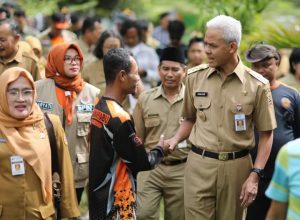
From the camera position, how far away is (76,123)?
7.33 m

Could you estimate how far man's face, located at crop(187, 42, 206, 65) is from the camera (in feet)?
34.9

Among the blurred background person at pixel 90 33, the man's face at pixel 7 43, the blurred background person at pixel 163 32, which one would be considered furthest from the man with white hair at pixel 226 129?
the blurred background person at pixel 163 32

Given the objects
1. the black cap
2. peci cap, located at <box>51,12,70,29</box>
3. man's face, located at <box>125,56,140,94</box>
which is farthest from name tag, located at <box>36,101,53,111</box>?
peci cap, located at <box>51,12,70,29</box>

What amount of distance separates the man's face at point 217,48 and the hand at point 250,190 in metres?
1.02

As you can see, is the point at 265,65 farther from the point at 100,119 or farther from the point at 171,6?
the point at 171,6

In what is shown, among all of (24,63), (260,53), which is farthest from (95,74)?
(260,53)

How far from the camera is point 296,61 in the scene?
328 inches

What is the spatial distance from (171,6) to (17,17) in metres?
13.9

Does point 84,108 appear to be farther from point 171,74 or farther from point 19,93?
point 19,93

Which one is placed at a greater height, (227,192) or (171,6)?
(171,6)

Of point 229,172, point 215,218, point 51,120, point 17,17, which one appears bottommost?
point 215,218

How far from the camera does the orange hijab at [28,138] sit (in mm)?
5633

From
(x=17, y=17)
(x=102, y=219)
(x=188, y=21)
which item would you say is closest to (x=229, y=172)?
(x=102, y=219)

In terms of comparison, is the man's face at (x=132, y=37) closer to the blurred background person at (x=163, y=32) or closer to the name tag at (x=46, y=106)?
the blurred background person at (x=163, y=32)
